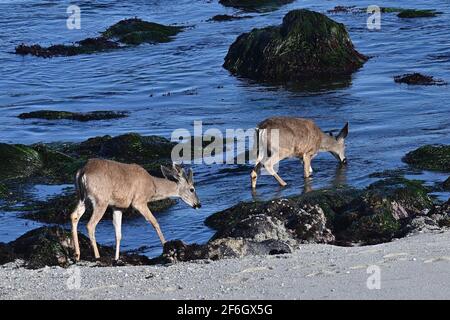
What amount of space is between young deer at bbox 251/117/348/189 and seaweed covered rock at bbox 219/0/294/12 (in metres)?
23.2

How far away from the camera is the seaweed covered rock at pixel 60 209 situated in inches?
695

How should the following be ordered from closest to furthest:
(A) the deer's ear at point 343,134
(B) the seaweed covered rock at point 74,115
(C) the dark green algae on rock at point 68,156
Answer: (C) the dark green algae on rock at point 68,156, (A) the deer's ear at point 343,134, (B) the seaweed covered rock at point 74,115

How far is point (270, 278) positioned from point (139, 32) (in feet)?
89.6

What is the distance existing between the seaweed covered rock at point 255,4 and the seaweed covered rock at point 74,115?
17745 millimetres

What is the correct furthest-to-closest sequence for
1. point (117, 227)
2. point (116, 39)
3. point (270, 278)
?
point (116, 39) < point (117, 227) < point (270, 278)

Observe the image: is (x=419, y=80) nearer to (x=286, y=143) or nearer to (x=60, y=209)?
(x=286, y=143)

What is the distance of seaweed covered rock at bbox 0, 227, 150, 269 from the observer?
14.1m

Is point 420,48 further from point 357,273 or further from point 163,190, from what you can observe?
point 357,273

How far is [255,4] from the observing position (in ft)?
144

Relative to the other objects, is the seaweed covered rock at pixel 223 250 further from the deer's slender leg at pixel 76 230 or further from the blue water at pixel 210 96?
the blue water at pixel 210 96

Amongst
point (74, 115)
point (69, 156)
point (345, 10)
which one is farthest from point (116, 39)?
point (69, 156)

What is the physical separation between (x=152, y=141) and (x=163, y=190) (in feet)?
19.0

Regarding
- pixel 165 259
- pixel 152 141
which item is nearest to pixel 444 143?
pixel 152 141

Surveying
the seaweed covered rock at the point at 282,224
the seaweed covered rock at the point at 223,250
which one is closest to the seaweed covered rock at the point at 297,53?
the seaweed covered rock at the point at 282,224
